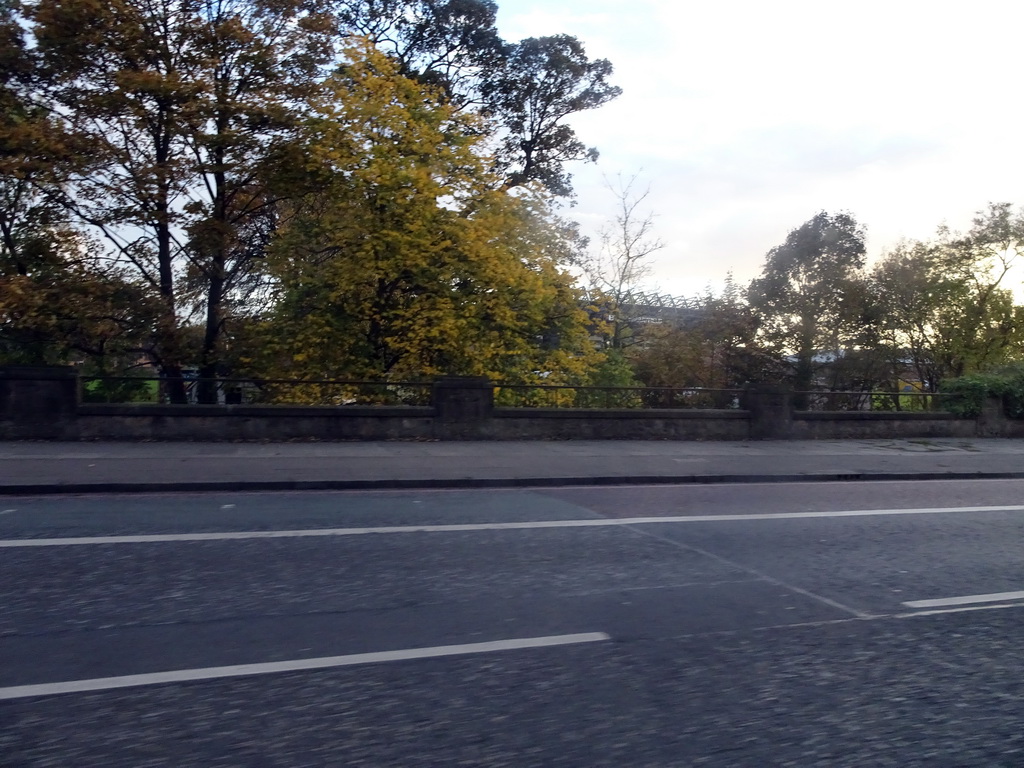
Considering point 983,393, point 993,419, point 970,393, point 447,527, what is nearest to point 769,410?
point 970,393

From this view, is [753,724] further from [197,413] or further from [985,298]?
[985,298]

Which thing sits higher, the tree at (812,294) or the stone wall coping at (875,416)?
the tree at (812,294)

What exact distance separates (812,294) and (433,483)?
29.0m

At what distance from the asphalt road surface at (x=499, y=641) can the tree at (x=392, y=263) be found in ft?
40.3

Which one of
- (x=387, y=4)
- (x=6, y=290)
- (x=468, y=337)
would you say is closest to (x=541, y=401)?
(x=468, y=337)

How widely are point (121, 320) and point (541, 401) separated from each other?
9.69 meters

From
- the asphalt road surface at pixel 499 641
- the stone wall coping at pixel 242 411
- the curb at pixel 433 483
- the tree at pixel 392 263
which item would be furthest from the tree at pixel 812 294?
the asphalt road surface at pixel 499 641

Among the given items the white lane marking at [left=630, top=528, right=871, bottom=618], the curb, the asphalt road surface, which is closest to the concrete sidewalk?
the curb

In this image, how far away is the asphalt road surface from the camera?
13.8 ft

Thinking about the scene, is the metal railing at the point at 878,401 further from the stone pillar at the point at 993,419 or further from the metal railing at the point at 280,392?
the metal railing at the point at 280,392

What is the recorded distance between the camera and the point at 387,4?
3494cm

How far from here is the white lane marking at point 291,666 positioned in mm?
4660

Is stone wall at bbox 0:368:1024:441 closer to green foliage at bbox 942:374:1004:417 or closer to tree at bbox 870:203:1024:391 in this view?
green foliage at bbox 942:374:1004:417

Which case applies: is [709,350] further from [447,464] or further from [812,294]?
[447,464]
